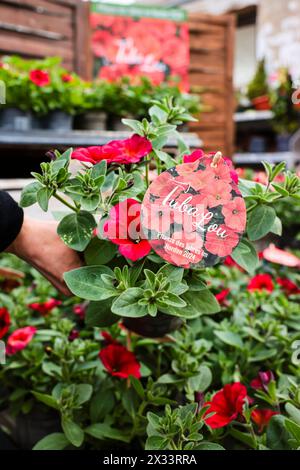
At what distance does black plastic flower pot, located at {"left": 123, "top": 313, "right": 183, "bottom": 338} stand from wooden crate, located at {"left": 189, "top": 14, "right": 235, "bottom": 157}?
2888 mm

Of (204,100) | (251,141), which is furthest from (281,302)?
(251,141)

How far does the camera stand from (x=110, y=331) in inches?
34.9

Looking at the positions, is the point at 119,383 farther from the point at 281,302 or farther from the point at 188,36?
the point at 188,36

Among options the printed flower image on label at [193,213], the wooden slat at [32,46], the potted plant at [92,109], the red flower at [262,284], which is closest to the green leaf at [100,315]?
the printed flower image on label at [193,213]

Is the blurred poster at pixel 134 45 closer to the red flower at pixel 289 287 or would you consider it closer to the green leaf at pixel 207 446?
the red flower at pixel 289 287

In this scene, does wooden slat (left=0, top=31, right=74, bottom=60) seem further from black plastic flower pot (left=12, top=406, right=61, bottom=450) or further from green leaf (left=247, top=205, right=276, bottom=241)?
green leaf (left=247, top=205, right=276, bottom=241)

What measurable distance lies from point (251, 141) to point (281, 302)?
11.6ft

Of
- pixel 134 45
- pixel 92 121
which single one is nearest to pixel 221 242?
pixel 92 121

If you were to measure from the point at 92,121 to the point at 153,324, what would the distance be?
60.9 inches

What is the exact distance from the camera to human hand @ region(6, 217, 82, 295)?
0.64 meters

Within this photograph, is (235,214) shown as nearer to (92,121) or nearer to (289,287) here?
(289,287)

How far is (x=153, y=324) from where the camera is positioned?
0.63m

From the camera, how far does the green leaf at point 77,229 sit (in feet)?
1.87

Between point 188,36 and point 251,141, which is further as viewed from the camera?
point 251,141
